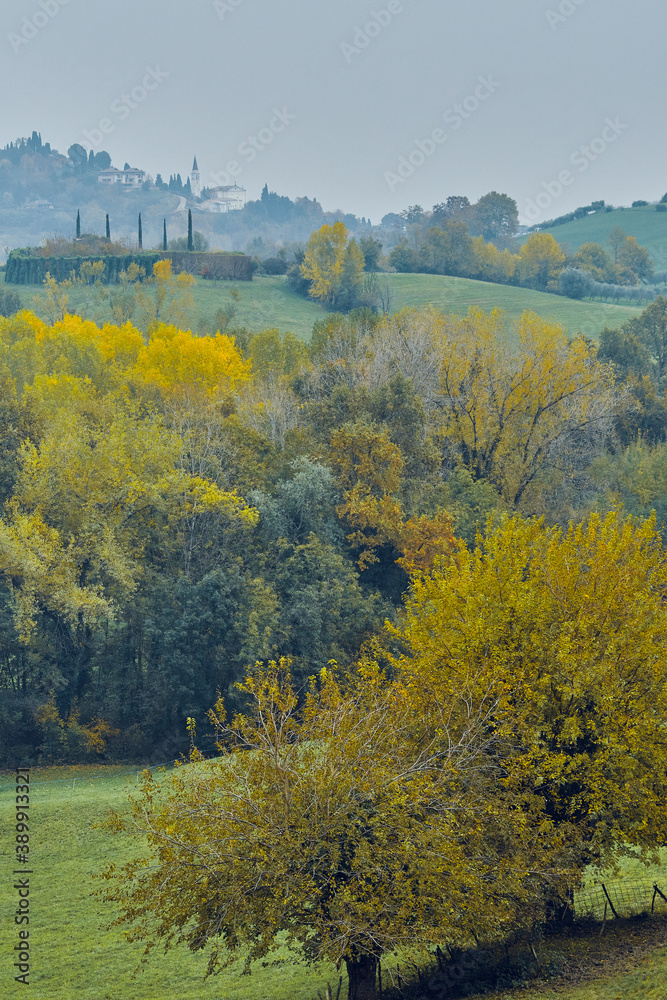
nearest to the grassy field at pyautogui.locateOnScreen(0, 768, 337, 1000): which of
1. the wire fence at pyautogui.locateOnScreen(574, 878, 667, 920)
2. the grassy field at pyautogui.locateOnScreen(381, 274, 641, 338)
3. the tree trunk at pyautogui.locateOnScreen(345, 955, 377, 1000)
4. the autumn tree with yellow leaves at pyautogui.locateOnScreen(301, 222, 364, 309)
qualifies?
the tree trunk at pyautogui.locateOnScreen(345, 955, 377, 1000)

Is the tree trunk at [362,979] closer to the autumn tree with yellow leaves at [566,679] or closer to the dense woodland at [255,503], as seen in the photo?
the autumn tree with yellow leaves at [566,679]

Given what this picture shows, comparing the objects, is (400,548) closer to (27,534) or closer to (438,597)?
(27,534)

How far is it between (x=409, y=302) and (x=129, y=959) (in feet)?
306

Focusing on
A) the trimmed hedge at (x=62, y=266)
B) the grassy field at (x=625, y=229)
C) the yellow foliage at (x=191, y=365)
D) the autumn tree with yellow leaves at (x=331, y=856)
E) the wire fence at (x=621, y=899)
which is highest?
the grassy field at (x=625, y=229)

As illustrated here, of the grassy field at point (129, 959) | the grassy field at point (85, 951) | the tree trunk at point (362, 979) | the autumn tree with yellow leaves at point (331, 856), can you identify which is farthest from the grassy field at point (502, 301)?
the tree trunk at point (362, 979)

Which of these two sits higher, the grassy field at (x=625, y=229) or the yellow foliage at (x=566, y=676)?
the grassy field at (x=625, y=229)

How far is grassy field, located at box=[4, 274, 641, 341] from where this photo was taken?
320ft

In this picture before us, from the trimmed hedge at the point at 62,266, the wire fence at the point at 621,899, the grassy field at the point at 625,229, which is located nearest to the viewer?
the wire fence at the point at 621,899

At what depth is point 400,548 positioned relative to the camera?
41.5 metres

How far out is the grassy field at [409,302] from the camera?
97.7 m

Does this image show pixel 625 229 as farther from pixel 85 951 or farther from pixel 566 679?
pixel 85 951

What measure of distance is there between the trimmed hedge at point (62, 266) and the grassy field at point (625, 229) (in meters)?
82.8

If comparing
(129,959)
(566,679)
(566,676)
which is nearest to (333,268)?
(566,679)

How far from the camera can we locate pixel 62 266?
371 ft
